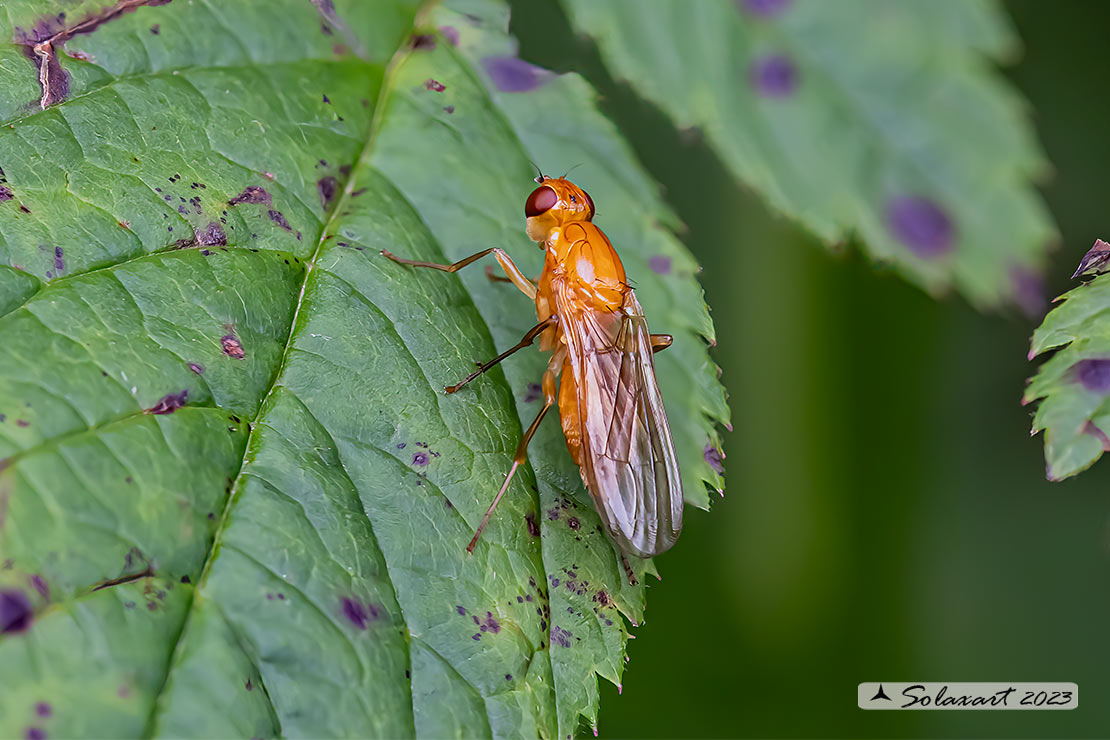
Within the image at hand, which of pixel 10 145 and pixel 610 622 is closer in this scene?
pixel 10 145

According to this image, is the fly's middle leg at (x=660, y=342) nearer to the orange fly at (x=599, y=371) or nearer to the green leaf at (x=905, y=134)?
the orange fly at (x=599, y=371)

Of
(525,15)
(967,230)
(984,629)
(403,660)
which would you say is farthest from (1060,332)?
(984,629)

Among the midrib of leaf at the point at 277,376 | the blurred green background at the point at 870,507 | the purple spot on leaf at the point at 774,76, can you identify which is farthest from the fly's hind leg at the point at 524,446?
the blurred green background at the point at 870,507

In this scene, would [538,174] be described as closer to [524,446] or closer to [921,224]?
[524,446]

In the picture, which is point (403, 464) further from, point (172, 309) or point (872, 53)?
point (872, 53)

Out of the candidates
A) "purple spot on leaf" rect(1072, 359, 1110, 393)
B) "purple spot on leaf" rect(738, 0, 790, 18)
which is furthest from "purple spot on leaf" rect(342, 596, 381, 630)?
"purple spot on leaf" rect(1072, 359, 1110, 393)

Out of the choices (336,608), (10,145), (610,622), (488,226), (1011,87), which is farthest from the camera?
(488,226)
